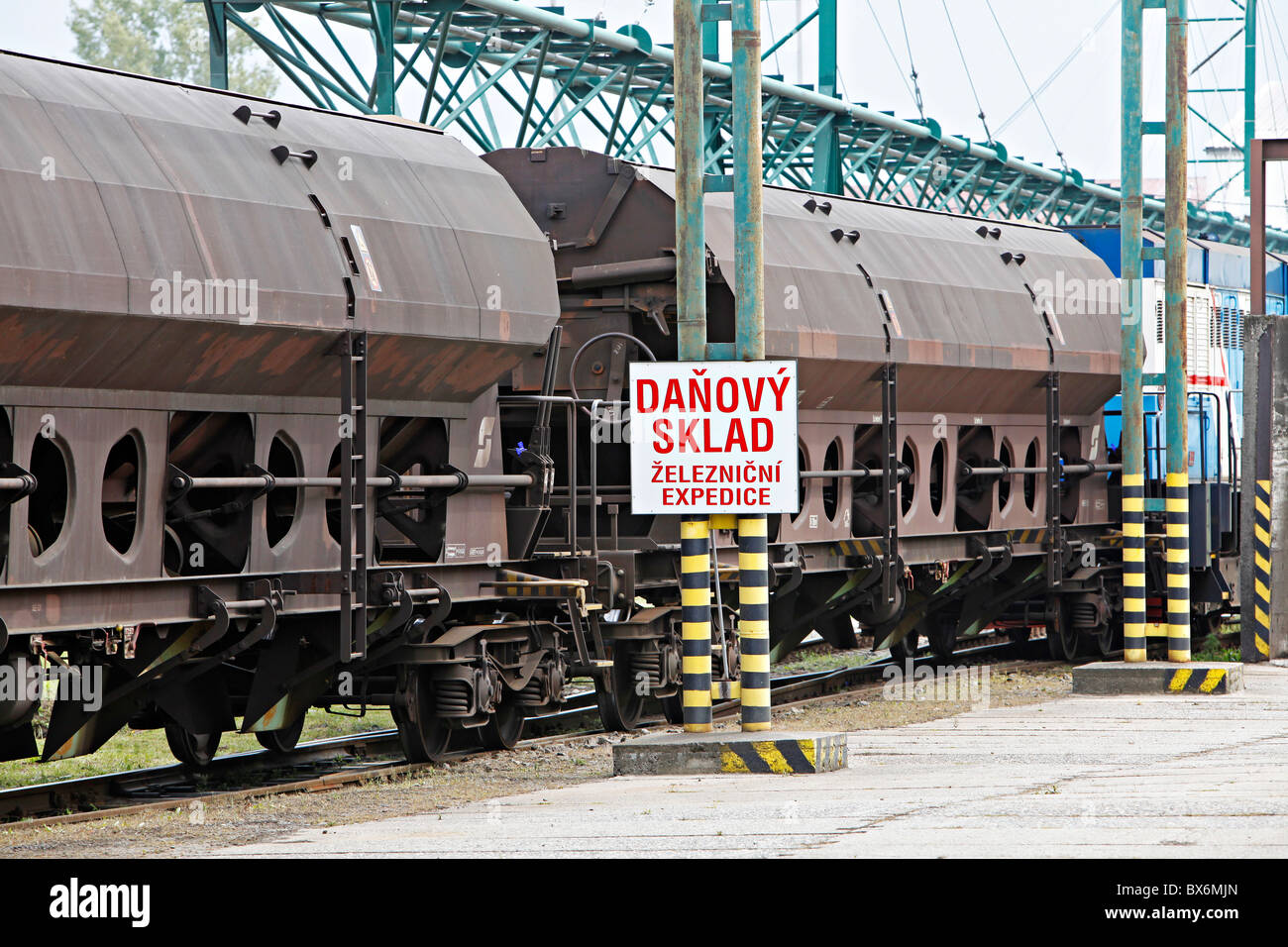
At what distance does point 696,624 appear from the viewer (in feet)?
38.0

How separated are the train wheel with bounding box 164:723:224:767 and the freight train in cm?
4

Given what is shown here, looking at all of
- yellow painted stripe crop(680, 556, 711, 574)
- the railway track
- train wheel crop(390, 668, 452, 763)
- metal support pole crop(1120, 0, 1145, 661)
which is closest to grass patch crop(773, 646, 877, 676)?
the railway track

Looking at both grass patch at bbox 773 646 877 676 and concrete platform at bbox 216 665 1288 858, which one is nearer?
concrete platform at bbox 216 665 1288 858

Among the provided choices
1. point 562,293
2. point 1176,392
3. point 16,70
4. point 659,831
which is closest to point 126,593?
point 16,70

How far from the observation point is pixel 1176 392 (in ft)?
54.0

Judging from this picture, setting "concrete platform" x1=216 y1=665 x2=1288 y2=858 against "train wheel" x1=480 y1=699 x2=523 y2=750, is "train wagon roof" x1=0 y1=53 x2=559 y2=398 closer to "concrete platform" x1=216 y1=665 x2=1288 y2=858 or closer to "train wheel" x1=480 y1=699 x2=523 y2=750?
"train wheel" x1=480 y1=699 x2=523 y2=750

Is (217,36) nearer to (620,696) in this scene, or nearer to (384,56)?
(384,56)

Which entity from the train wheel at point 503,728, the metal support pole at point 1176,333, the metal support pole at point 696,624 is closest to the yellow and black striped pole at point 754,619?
the metal support pole at point 696,624

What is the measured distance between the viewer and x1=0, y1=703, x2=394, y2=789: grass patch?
1396 cm

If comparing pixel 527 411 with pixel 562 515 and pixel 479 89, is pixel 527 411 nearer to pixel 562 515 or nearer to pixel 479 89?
pixel 562 515

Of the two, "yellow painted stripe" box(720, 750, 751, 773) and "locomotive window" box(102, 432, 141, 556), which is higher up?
"locomotive window" box(102, 432, 141, 556)

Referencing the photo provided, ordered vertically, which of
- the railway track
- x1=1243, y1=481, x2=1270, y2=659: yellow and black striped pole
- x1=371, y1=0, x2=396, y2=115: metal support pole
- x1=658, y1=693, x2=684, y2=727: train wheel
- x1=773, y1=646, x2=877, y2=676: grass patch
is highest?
x1=371, y1=0, x2=396, y2=115: metal support pole

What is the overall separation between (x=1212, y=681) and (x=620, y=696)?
516 cm

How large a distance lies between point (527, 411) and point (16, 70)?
516cm
